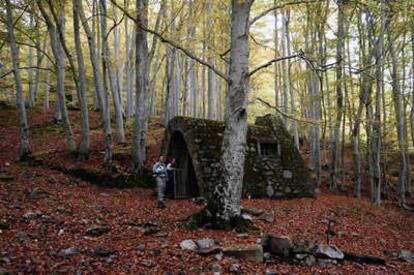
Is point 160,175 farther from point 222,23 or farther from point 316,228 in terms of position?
point 222,23

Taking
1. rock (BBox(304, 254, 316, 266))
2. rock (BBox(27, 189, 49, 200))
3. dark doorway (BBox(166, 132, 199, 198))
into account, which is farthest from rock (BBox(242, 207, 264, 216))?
rock (BBox(27, 189, 49, 200))

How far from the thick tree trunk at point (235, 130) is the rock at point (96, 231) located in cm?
194

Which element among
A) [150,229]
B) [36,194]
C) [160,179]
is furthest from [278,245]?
[36,194]

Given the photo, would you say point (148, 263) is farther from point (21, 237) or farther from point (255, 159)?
point (255, 159)

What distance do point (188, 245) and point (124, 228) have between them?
5.24 ft

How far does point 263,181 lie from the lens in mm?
9344

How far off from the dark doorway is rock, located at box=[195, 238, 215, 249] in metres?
5.06

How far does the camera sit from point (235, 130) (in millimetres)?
5320

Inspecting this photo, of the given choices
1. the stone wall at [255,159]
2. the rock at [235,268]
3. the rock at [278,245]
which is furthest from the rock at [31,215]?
the rock at [278,245]

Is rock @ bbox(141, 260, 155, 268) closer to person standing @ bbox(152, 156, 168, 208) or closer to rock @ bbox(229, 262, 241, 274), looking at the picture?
rock @ bbox(229, 262, 241, 274)

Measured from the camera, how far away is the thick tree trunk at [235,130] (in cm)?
529

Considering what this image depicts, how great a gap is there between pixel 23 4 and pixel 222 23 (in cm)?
945

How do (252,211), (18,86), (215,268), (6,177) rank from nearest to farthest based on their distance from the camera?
(215,268), (252,211), (6,177), (18,86)

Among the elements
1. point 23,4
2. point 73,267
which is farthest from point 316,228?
point 23,4
